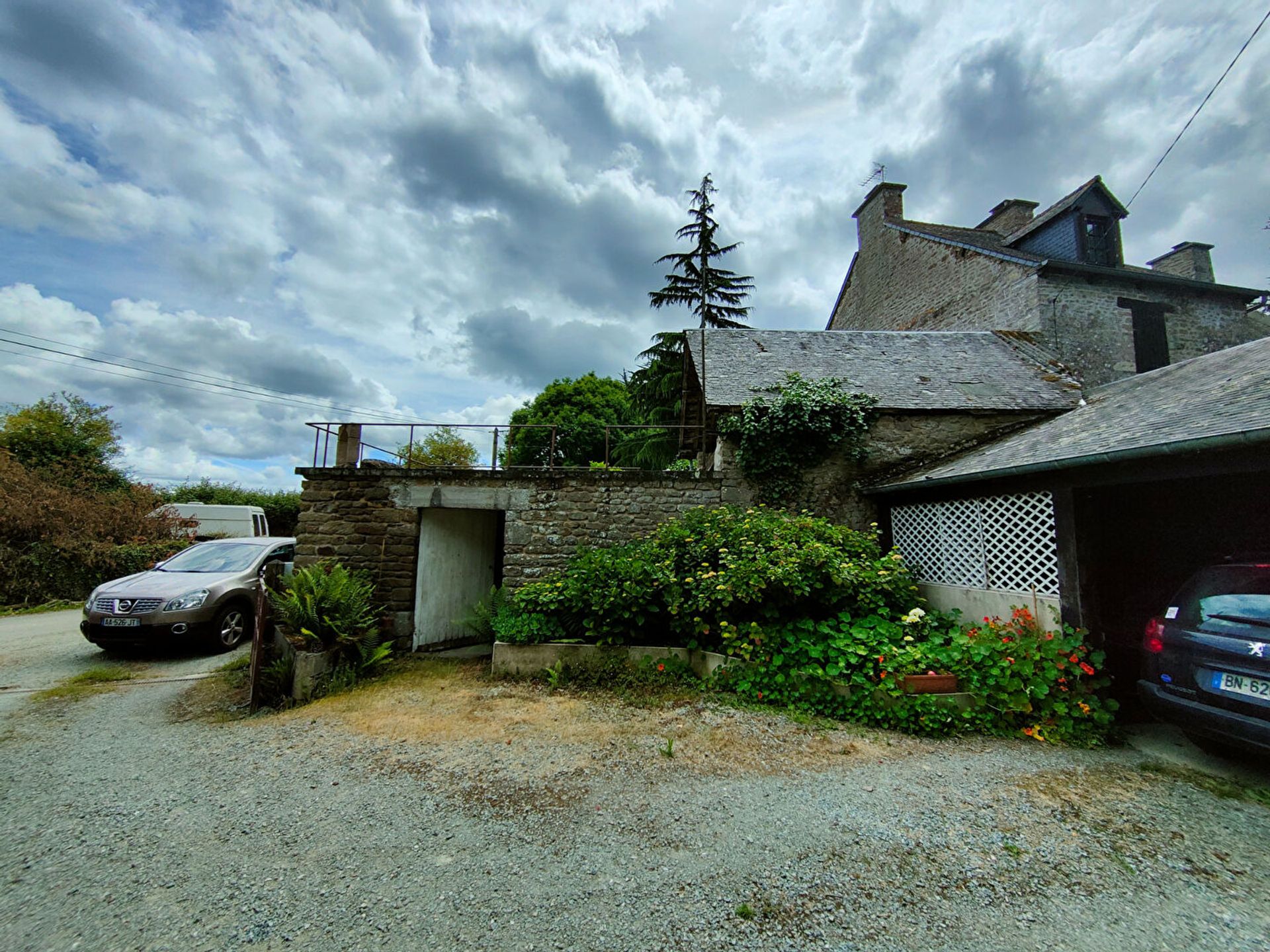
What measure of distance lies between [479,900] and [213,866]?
1.52 metres

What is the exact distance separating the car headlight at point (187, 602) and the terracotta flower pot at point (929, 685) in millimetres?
8628

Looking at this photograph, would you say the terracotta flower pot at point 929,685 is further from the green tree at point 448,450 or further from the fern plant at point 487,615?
the green tree at point 448,450

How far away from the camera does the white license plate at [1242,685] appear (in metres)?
3.16

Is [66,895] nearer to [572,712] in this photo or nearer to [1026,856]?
[572,712]

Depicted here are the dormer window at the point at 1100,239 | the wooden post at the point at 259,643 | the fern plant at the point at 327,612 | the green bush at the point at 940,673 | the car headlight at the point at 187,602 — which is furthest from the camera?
the dormer window at the point at 1100,239

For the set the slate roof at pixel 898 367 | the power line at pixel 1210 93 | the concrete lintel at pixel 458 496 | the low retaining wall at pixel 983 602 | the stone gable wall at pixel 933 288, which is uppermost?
the stone gable wall at pixel 933 288

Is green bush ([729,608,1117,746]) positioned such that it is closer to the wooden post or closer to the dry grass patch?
the dry grass patch

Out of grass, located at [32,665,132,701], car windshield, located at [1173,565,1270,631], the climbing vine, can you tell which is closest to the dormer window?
the climbing vine

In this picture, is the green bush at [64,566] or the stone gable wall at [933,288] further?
the stone gable wall at [933,288]

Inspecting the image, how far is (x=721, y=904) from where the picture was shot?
94.5 inches

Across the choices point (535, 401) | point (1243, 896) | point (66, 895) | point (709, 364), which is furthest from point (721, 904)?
point (535, 401)

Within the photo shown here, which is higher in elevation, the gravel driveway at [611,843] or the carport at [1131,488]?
the carport at [1131,488]

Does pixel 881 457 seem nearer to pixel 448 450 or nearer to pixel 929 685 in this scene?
pixel 929 685

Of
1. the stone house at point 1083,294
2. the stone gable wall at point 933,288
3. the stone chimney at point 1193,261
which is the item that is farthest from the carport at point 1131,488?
the stone chimney at point 1193,261
